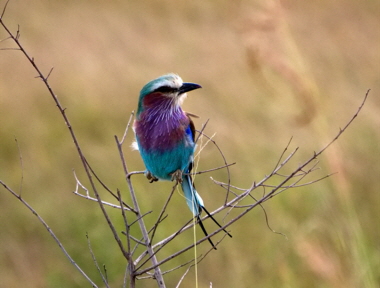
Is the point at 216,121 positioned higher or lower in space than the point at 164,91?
higher

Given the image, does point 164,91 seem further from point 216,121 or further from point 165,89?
point 216,121

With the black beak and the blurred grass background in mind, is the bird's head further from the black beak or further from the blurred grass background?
the blurred grass background

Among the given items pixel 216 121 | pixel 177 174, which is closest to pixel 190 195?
pixel 177 174

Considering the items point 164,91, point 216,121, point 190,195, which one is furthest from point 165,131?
point 216,121

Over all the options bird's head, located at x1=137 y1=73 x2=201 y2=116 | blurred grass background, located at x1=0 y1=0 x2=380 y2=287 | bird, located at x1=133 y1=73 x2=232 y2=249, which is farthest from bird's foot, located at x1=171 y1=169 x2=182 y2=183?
blurred grass background, located at x1=0 y1=0 x2=380 y2=287

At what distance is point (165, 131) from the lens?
215cm

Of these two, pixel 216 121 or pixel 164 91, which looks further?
pixel 216 121

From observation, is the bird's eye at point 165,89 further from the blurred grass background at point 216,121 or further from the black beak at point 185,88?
the blurred grass background at point 216,121

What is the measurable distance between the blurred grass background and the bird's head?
298 millimetres

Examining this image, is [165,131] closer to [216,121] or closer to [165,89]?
[165,89]

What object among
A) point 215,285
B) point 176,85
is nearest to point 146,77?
point 215,285

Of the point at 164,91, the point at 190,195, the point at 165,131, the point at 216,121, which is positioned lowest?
the point at 190,195

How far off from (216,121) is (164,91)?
2350mm

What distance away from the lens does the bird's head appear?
2.09 m
